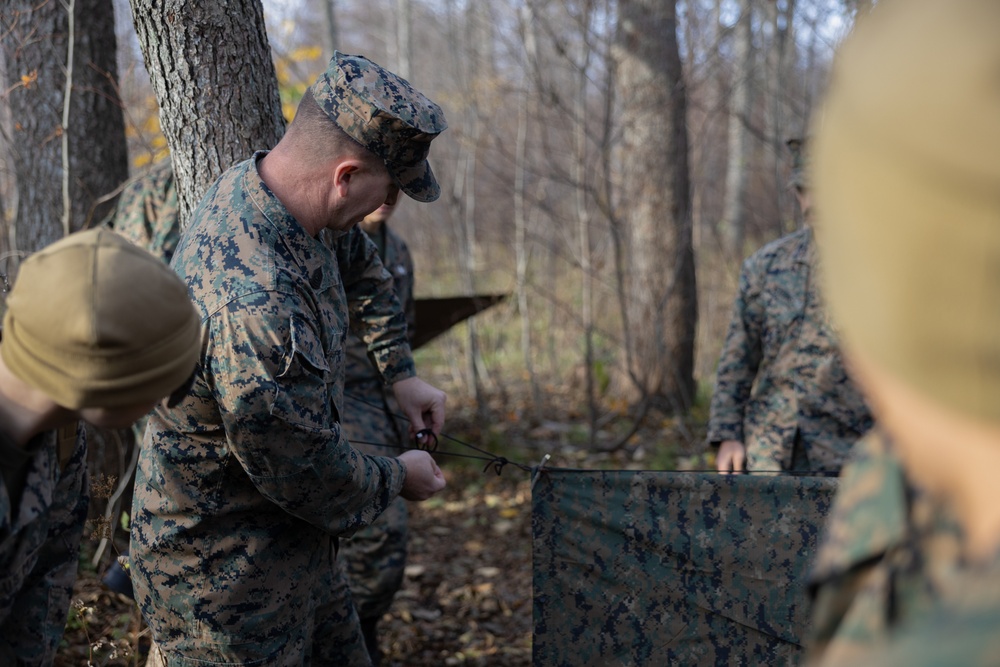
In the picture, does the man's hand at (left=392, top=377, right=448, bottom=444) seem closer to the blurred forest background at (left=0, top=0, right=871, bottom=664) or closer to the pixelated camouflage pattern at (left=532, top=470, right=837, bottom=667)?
the pixelated camouflage pattern at (left=532, top=470, right=837, bottom=667)

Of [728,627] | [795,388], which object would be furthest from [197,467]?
[795,388]

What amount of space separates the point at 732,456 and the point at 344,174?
223cm

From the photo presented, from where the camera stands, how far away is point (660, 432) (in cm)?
702

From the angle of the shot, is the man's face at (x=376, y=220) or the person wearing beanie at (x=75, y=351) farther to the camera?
the man's face at (x=376, y=220)

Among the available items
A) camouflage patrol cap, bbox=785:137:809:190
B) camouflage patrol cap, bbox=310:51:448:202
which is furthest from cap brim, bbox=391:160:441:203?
camouflage patrol cap, bbox=785:137:809:190

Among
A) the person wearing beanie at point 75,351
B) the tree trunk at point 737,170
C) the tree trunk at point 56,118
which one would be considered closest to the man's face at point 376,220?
the tree trunk at point 56,118

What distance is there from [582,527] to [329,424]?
108 centimetres

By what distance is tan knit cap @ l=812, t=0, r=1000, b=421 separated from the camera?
2.82 feet

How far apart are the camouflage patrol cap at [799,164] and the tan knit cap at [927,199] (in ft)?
8.94

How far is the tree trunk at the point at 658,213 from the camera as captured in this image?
7.09 meters

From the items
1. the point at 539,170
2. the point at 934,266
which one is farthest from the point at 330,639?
the point at 539,170

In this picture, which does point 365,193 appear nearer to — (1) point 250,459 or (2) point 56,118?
(1) point 250,459

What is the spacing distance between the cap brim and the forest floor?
96 centimetres

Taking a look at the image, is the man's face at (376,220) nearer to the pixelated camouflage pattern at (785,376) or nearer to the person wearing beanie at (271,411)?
the person wearing beanie at (271,411)
